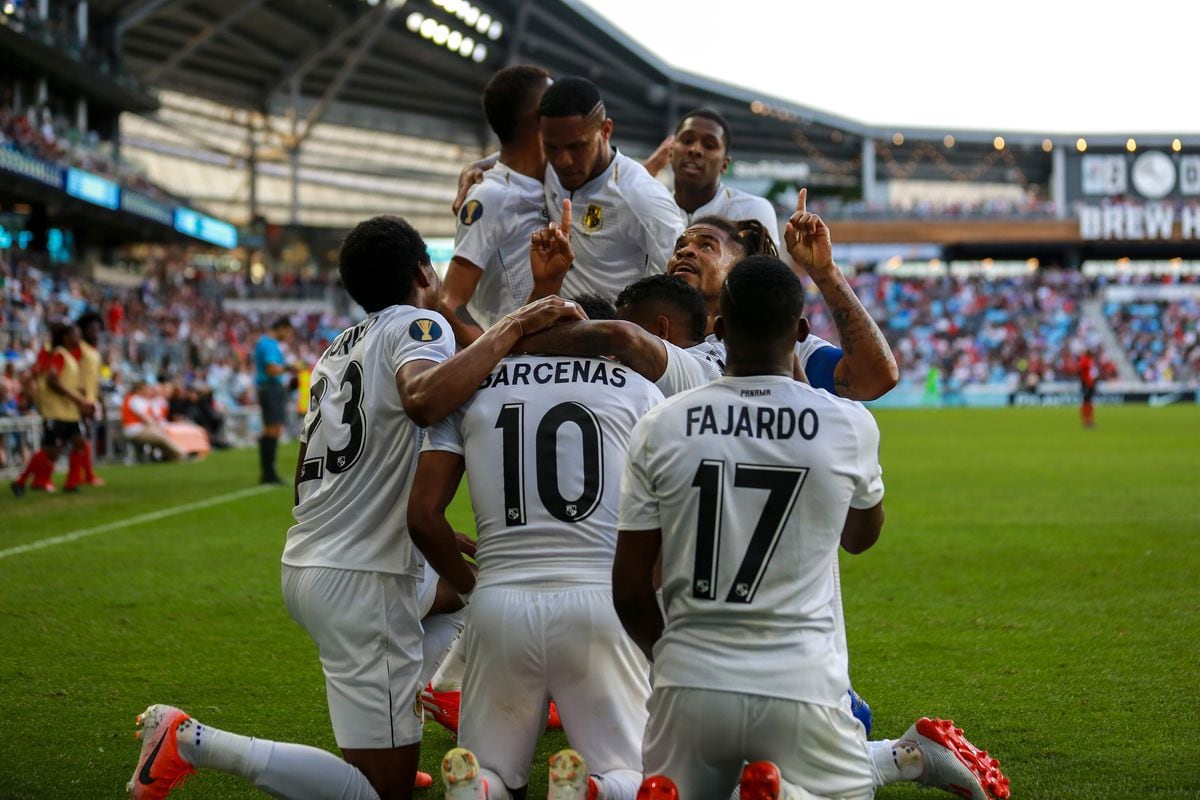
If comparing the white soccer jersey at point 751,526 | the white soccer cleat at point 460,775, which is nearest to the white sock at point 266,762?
the white soccer cleat at point 460,775

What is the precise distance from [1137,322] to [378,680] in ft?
192

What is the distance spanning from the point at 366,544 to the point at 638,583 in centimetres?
105

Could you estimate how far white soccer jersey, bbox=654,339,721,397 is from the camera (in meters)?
4.07

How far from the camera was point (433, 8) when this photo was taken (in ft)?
161

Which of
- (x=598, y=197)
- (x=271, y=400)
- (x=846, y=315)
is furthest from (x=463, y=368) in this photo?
(x=271, y=400)

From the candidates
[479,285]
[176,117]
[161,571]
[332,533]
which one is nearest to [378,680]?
[332,533]

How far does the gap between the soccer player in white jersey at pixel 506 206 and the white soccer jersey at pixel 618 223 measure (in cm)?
11

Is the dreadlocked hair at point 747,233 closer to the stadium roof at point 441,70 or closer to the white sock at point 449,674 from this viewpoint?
the white sock at point 449,674

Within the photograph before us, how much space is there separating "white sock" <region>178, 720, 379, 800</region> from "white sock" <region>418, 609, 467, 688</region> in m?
1.20

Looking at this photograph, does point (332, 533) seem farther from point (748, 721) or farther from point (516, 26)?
point (516, 26)

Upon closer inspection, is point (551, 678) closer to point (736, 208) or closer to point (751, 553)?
point (751, 553)

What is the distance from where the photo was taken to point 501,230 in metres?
5.53

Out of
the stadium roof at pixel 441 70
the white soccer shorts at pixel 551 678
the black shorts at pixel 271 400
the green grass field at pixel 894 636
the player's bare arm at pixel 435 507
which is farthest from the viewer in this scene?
the stadium roof at pixel 441 70

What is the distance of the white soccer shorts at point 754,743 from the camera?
3072mm
